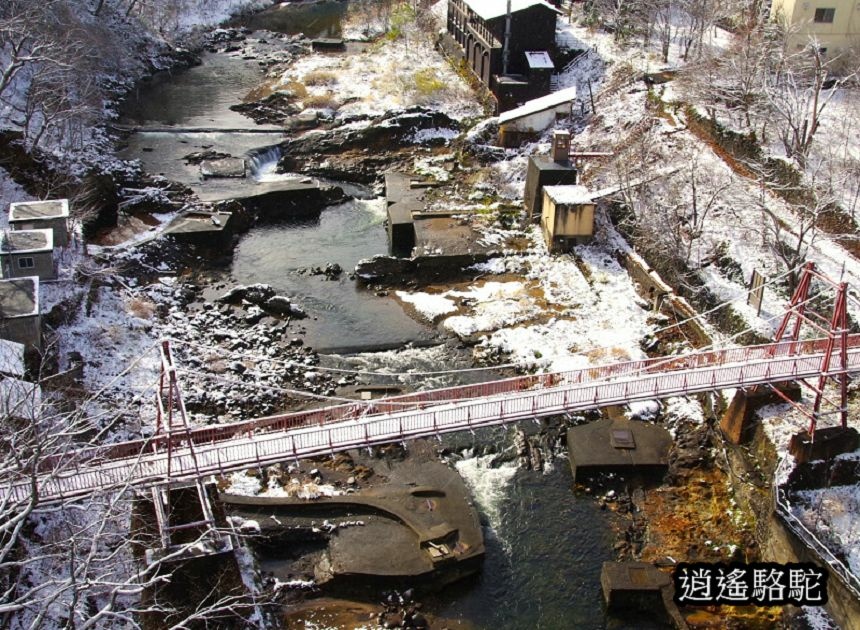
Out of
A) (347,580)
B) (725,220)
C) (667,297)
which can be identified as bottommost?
(347,580)

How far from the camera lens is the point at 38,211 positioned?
3014 cm

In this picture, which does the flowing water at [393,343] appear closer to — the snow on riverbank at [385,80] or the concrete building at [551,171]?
the snow on riverbank at [385,80]

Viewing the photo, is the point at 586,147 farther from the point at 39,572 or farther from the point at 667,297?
the point at 39,572

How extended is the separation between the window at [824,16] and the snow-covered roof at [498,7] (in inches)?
625

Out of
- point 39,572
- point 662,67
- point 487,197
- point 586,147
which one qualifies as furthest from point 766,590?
point 662,67

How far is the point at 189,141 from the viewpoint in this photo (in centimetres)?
4775

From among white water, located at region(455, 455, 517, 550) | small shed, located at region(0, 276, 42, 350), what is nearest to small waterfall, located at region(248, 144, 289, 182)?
small shed, located at region(0, 276, 42, 350)

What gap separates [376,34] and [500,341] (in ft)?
145

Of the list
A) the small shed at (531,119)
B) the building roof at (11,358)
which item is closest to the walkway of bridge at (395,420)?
the building roof at (11,358)

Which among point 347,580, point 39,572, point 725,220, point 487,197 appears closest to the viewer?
point 39,572

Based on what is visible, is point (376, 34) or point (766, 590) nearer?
point (766, 590)

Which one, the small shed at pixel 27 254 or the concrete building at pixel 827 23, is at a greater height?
the concrete building at pixel 827 23

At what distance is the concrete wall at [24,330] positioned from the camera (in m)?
23.2

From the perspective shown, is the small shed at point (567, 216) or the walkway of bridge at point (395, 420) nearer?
the walkway of bridge at point (395, 420)
